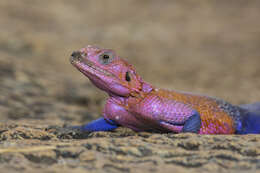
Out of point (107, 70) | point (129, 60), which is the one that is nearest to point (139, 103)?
point (107, 70)

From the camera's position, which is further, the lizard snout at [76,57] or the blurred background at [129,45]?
the blurred background at [129,45]

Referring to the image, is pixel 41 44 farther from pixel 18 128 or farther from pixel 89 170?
pixel 89 170

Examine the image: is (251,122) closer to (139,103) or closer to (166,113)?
(166,113)

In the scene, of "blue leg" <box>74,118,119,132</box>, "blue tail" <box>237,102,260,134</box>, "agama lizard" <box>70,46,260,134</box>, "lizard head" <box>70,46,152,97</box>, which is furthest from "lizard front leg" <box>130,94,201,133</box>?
"blue tail" <box>237,102,260,134</box>

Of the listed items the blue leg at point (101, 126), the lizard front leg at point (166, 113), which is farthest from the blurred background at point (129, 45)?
the lizard front leg at point (166, 113)

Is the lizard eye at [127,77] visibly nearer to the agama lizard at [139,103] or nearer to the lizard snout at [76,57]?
the agama lizard at [139,103]

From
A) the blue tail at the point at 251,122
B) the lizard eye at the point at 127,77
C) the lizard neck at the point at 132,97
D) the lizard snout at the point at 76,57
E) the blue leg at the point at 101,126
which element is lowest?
the blue leg at the point at 101,126

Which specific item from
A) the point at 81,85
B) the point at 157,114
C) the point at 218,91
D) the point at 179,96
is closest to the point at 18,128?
the point at 157,114
